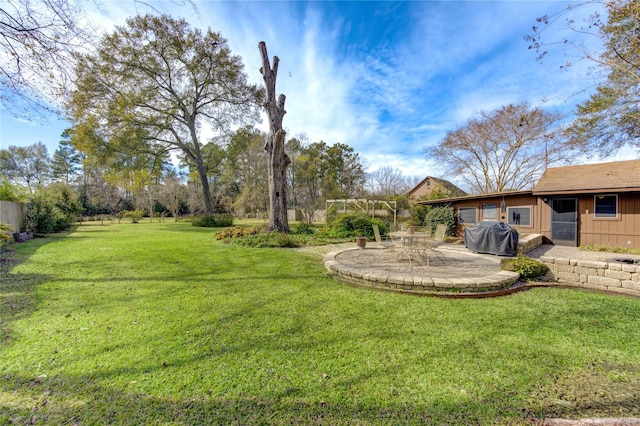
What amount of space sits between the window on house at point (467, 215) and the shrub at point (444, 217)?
0.30 metres

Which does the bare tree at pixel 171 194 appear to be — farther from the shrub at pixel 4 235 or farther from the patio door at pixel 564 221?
the patio door at pixel 564 221

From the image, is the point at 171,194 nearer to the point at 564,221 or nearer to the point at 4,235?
the point at 4,235

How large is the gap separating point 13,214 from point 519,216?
1977cm

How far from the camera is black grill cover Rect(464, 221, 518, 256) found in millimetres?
7012

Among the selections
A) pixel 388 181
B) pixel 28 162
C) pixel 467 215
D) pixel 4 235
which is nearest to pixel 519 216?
pixel 467 215

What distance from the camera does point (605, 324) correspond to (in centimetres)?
323

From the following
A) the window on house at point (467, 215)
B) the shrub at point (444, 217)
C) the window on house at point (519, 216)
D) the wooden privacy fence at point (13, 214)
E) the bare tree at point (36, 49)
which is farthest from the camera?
the shrub at point (444, 217)

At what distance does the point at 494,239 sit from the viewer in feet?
23.7

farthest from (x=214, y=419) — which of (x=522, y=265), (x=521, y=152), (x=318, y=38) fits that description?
(x=521, y=152)

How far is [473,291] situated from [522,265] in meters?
1.81

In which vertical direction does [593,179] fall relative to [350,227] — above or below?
above

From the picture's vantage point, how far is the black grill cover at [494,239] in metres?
7.01

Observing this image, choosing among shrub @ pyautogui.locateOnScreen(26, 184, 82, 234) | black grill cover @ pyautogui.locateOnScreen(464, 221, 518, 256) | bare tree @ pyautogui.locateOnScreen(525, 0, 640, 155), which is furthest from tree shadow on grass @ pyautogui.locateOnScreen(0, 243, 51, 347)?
black grill cover @ pyautogui.locateOnScreen(464, 221, 518, 256)

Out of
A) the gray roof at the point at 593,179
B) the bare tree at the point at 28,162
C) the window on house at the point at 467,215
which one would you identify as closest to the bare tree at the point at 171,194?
the bare tree at the point at 28,162
